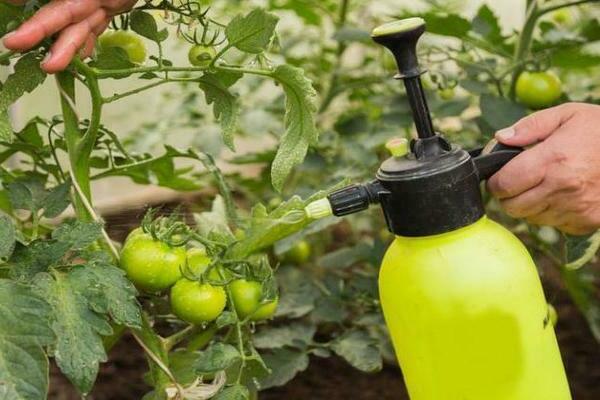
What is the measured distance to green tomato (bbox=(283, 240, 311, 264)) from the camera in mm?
1571

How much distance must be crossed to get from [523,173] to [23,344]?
417 mm

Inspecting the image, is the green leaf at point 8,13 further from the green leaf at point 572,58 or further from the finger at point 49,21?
the green leaf at point 572,58

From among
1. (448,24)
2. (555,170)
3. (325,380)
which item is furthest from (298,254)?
(555,170)

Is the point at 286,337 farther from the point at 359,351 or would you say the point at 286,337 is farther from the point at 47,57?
the point at 47,57

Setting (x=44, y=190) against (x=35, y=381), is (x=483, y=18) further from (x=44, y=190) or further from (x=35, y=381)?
(x=35, y=381)

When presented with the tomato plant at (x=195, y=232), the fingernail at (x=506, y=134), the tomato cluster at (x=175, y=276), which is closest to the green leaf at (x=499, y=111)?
the tomato plant at (x=195, y=232)

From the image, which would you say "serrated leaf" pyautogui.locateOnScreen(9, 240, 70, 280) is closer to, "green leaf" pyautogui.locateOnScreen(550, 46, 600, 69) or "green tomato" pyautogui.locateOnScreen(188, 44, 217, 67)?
"green tomato" pyautogui.locateOnScreen(188, 44, 217, 67)

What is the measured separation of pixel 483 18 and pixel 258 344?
583mm

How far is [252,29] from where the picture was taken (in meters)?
0.82

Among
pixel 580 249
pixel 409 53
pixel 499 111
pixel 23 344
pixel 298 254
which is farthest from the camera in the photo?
pixel 298 254

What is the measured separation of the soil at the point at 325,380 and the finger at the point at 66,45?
0.55m

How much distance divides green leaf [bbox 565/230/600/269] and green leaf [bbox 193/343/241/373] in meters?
0.43

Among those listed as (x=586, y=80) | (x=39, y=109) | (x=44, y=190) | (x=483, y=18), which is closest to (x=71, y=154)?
(x=44, y=190)

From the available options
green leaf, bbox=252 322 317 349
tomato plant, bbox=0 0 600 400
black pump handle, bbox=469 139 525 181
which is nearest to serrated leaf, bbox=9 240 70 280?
tomato plant, bbox=0 0 600 400
